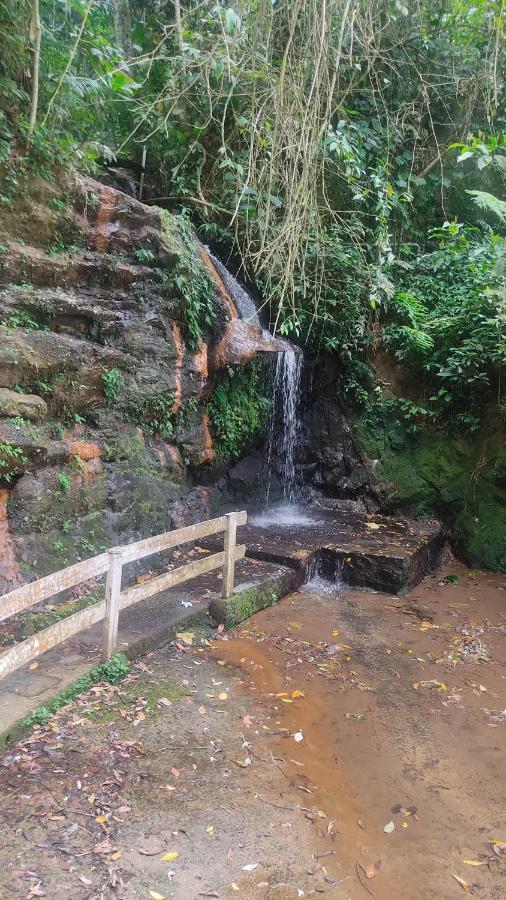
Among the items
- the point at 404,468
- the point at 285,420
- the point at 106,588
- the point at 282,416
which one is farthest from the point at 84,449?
the point at 404,468

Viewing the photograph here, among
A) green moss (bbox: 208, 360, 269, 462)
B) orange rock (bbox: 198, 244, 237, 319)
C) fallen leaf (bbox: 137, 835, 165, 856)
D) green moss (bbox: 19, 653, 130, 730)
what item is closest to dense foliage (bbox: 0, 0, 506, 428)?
orange rock (bbox: 198, 244, 237, 319)

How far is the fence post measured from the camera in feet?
13.5

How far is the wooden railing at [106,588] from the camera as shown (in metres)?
3.30

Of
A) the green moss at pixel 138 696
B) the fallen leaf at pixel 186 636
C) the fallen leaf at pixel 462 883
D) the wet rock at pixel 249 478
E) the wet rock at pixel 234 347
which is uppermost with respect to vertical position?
the wet rock at pixel 234 347

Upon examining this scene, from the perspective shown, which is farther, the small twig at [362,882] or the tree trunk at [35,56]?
the tree trunk at [35,56]

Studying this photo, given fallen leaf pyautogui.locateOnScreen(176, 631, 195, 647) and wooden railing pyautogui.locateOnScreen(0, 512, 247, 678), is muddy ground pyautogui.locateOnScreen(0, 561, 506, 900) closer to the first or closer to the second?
fallen leaf pyautogui.locateOnScreen(176, 631, 195, 647)

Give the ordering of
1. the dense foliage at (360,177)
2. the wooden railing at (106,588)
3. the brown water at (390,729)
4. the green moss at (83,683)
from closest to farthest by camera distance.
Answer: the brown water at (390,729)
the wooden railing at (106,588)
the green moss at (83,683)
the dense foliage at (360,177)

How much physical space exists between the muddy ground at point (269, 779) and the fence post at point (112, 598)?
306 millimetres

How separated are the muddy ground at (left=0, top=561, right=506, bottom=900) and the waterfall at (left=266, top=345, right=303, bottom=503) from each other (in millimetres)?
4695

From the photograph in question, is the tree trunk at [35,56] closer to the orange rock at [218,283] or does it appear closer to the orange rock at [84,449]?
the orange rock at [218,283]

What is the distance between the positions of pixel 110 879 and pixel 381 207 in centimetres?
872

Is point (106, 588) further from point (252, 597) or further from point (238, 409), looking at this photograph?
point (238, 409)

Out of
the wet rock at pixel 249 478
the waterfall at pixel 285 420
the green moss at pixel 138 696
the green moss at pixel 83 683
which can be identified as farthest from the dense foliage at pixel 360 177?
the green moss at pixel 138 696

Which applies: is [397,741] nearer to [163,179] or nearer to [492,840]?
[492,840]
